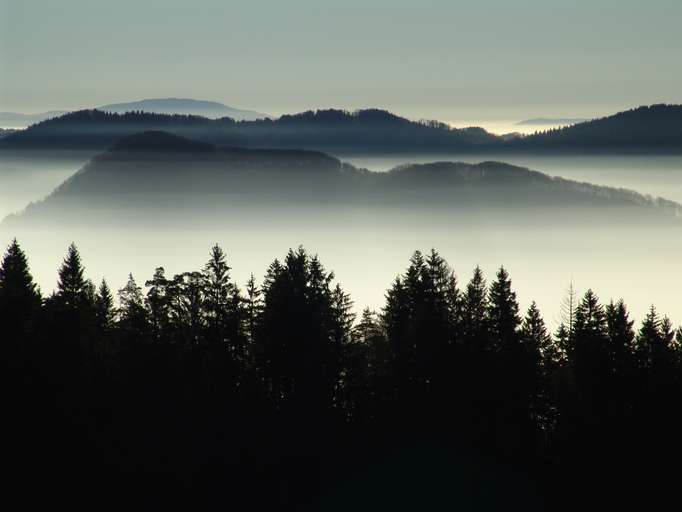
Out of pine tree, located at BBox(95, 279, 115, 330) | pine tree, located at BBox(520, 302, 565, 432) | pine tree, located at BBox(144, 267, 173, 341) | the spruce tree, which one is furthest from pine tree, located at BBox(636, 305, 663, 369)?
the spruce tree

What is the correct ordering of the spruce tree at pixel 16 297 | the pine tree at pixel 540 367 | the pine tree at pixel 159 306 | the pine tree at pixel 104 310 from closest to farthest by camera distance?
1. the spruce tree at pixel 16 297
2. the pine tree at pixel 540 367
3. the pine tree at pixel 159 306
4. the pine tree at pixel 104 310

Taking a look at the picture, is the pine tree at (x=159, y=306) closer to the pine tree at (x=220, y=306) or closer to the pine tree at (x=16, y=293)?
the pine tree at (x=220, y=306)

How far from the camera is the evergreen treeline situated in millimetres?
45156

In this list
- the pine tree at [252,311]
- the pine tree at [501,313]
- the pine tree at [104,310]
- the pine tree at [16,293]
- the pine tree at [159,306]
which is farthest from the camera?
the pine tree at [104,310]

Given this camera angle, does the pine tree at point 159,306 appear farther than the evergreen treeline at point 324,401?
Yes

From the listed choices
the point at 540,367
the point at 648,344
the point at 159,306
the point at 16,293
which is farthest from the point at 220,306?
the point at 648,344

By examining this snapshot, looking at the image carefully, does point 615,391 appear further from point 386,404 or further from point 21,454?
point 21,454

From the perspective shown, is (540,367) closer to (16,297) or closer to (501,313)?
(501,313)

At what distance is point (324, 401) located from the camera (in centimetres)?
5269

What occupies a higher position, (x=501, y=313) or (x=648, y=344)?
(x=501, y=313)

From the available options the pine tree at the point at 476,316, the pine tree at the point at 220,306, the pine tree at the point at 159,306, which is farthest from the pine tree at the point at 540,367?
the pine tree at the point at 159,306

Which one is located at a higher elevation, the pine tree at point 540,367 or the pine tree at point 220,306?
the pine tree at point 220,306

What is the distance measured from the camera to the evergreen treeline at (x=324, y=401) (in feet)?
148

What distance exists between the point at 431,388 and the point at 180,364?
539 inches
